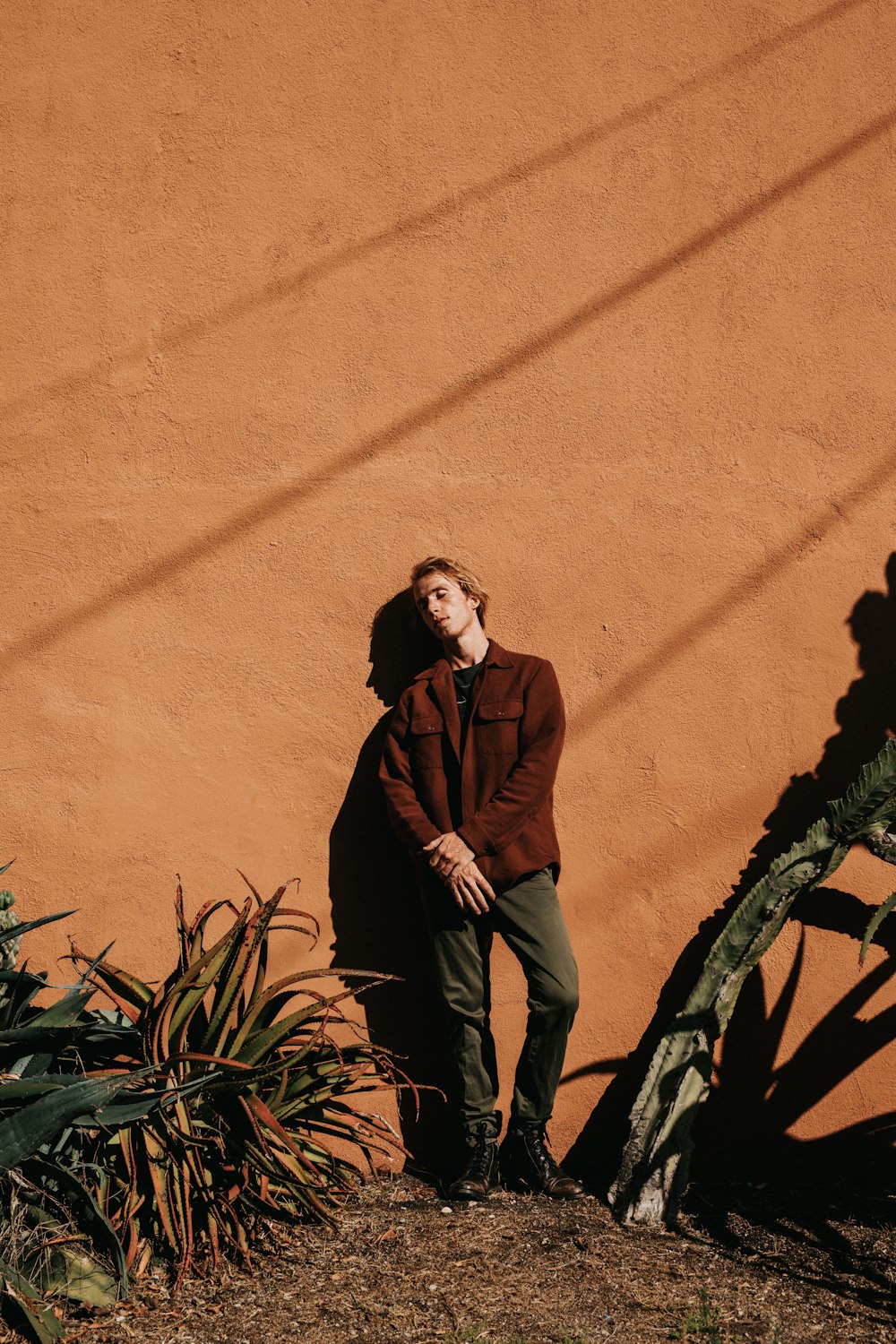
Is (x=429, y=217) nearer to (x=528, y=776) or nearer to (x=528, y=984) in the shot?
(x=528, y=776)

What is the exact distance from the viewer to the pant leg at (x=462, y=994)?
150 inches

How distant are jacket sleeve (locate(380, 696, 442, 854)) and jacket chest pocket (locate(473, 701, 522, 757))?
27 cm

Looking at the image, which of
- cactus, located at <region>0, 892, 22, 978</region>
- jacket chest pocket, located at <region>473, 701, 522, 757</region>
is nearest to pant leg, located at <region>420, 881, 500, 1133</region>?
jacket chest pocket, located at <region>473, 701, 522, 757</region>

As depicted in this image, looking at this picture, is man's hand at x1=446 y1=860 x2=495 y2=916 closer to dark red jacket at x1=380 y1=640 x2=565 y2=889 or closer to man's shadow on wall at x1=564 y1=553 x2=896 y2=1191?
dark red jacket at x1=380 y1=640 x2=565 y2=889

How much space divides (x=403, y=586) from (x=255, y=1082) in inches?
68.0

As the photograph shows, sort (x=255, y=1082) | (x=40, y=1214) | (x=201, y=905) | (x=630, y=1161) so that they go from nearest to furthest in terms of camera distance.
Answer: (x=40, y=1214), (x=255, y=1082), (x=630, y=1161), (x=201, y=905)

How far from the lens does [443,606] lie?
3.86 m

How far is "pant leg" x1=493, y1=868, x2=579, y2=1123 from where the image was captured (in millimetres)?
3797

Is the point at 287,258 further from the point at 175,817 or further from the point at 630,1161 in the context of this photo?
the point at 630,1161

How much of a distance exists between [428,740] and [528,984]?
35.1 inches

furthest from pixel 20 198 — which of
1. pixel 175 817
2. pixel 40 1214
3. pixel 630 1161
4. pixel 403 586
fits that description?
pixel 630 1161

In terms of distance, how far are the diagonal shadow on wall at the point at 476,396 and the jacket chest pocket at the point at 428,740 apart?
0.56 meters

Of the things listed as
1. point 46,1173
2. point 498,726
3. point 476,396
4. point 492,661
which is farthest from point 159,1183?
point 476,396

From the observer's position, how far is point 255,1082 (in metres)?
3.36
